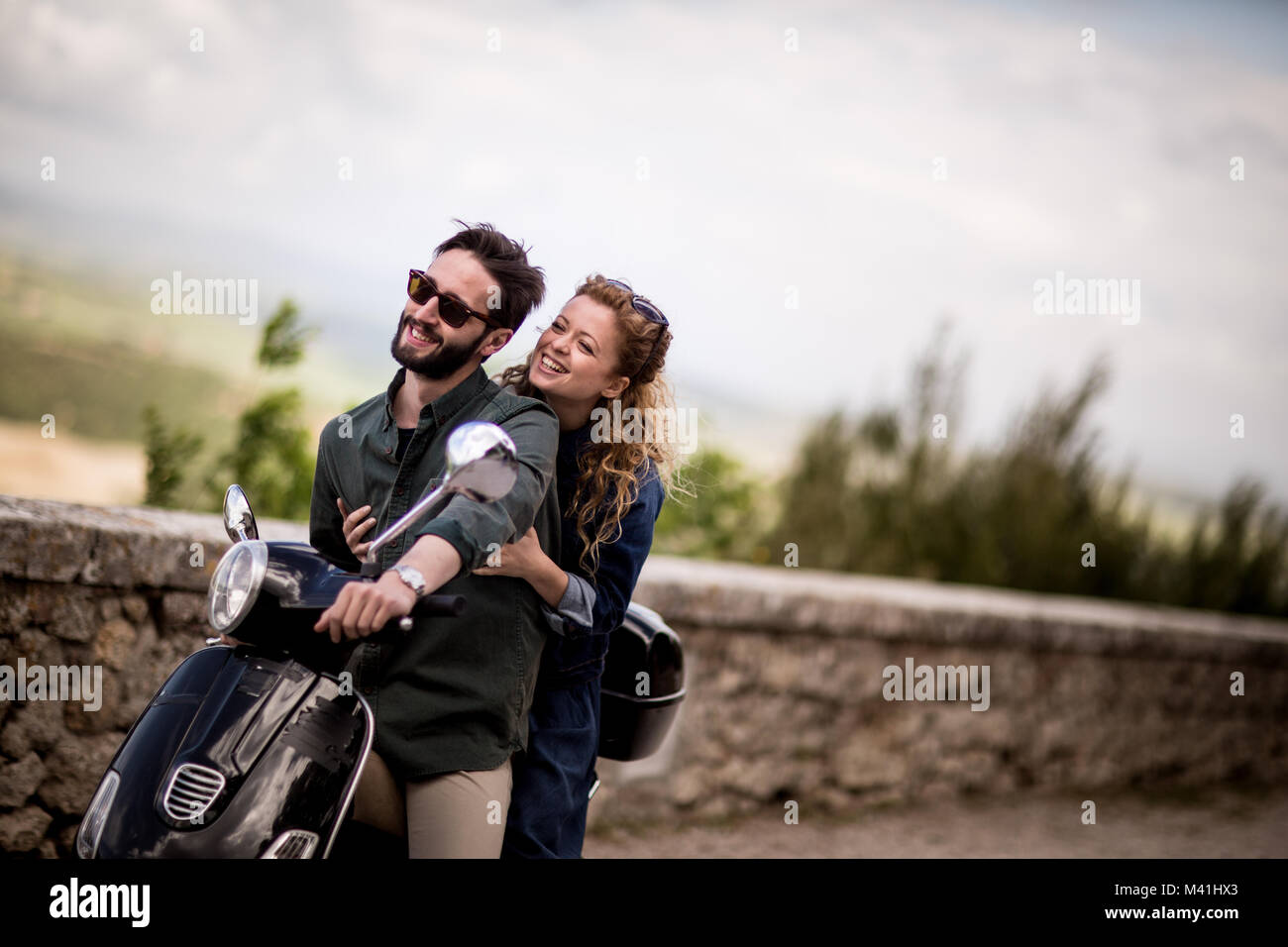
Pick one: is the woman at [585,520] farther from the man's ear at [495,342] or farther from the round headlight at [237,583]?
the round headlight at [237,583]

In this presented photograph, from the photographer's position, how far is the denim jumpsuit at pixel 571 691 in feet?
7.82

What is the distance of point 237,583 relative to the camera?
6.00 ft

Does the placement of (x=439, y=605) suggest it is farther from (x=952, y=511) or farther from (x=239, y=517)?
(x=952, y=511)

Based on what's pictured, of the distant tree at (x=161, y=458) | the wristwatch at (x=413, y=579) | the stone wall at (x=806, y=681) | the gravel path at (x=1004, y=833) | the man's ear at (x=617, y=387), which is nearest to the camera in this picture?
the wristwatch at (x=413, y=579)

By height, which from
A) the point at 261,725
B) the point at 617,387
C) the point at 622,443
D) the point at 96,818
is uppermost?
the point at 617,387

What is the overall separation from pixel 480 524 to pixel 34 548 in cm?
197

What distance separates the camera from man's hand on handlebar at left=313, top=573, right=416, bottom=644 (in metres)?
1.77

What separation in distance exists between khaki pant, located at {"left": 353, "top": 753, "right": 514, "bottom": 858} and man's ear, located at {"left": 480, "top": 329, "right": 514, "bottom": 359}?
79cm

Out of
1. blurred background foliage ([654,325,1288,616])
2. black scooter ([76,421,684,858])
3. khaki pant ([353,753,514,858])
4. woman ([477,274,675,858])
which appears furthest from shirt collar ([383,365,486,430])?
blurred background foliage ([654,325,1288,616])

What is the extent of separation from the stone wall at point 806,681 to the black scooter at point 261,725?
5.68ft

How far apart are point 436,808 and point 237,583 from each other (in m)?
0.58

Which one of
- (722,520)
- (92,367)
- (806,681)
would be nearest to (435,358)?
(806,681)

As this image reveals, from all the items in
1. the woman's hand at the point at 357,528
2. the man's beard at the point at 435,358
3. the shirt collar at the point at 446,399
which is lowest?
the woman's hand at the point at 357,528

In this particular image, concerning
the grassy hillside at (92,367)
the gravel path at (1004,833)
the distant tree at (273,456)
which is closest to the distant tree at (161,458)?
the distant tree at (273,456)
